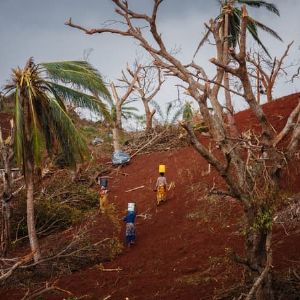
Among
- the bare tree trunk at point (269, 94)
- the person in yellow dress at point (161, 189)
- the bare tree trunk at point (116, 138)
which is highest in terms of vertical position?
the bare tree trunk at point (269, 94)

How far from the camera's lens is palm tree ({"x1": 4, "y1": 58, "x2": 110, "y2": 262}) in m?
10.1

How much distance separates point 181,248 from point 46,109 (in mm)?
4788

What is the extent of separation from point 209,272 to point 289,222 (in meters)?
2.24

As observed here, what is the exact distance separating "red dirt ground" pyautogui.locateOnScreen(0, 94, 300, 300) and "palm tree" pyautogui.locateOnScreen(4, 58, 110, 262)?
7.49 feet

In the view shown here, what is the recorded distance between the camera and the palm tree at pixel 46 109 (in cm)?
1013

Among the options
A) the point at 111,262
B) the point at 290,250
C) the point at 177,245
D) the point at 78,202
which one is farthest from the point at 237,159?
the point at 78,202

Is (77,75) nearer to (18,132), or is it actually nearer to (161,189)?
(18,132)

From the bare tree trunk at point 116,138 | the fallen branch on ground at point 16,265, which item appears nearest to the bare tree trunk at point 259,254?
the fallen branch on ground at point 16,265

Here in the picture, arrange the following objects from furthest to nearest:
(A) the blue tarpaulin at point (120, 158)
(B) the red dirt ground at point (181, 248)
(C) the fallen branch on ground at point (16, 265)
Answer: (A) the blue tarpaulin at point (120, 158) < (B) the red dirt ground at point (181, 248) < (C) the fallen branch on ground at point (16, 265)

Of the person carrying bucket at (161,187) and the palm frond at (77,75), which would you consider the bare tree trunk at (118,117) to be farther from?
the palm frond at (77,75)

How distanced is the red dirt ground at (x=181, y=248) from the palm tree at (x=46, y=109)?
7.49 feet

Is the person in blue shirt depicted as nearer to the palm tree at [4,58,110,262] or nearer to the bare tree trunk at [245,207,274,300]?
the palm tree at [4,58,110,262]

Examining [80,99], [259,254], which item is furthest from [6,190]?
[259,254]

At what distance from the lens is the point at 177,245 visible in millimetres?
10336
